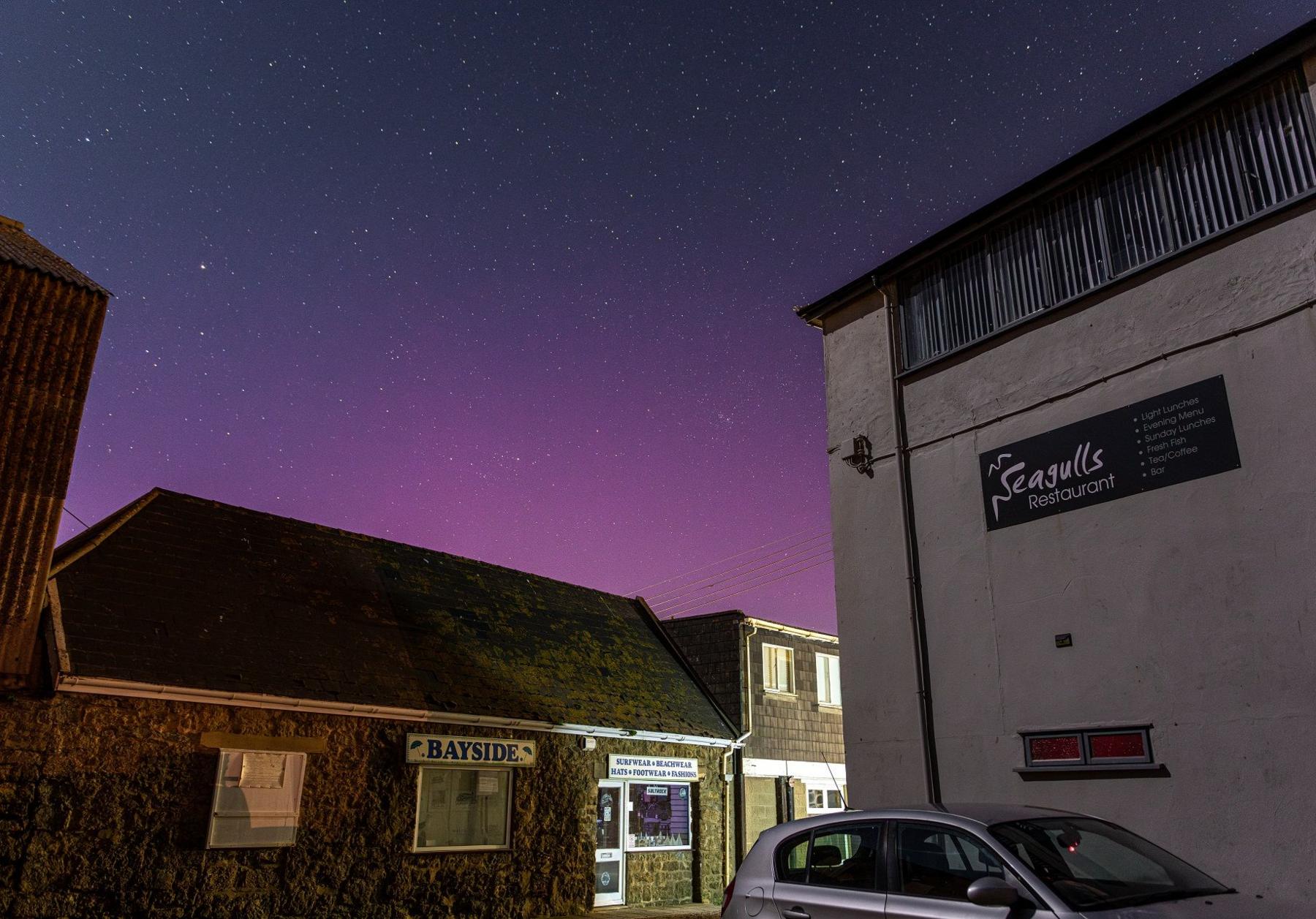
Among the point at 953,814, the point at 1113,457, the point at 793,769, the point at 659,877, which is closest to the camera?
the point at 953,814

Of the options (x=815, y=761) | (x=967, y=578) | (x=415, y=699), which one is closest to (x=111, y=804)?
(x=415, y=699)

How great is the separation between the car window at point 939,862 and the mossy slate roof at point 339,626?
10288 millimetres

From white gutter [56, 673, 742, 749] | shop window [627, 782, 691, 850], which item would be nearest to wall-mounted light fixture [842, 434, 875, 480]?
white gutter [56, 673, 742, 749]

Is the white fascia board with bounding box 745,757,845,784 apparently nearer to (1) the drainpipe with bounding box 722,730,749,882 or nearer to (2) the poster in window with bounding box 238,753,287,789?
(1) the drainpipe with bounding box 722,730,749,882

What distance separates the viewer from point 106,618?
12672mm

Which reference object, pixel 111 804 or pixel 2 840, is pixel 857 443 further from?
pixel 2 840

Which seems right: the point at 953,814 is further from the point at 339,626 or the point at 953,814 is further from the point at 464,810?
the point at 339,626

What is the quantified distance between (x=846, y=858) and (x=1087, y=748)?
12.8 ft

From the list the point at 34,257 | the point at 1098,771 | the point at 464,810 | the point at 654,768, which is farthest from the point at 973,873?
the point at 34,257

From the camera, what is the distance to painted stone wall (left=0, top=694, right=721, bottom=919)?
10.9 meters

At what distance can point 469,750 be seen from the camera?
15.1 meters

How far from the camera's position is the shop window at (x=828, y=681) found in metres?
24.8

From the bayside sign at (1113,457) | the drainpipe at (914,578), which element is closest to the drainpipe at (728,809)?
the drainpipe at (914,578)

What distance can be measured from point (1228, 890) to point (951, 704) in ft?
16.6
